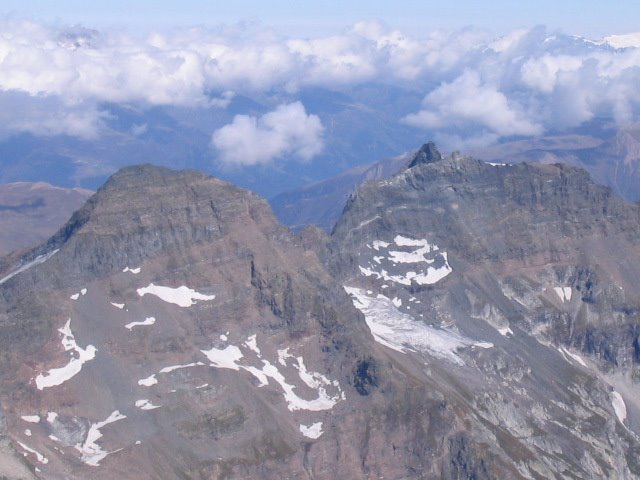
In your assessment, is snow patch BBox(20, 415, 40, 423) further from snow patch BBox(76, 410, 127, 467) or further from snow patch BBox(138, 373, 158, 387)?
snow patch BBox(138, 373, 158, 387)

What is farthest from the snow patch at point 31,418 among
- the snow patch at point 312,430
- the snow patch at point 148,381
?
the snow patch at point 312,430

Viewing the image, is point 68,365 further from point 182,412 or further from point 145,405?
point 182,412

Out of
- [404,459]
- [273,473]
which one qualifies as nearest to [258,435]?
[273,473]


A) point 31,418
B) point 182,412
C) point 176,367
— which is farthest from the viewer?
point 176,367

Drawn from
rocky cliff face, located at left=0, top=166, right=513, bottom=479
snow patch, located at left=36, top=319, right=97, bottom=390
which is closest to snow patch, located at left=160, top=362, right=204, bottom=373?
rocky cliff face, located at left=0, top=166, right=513, bottom=479

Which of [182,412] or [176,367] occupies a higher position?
[176,367]

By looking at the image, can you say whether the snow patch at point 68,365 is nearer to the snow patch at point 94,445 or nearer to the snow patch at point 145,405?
the snow patch at point 94,445

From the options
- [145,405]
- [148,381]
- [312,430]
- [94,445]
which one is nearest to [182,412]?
[145,405]
